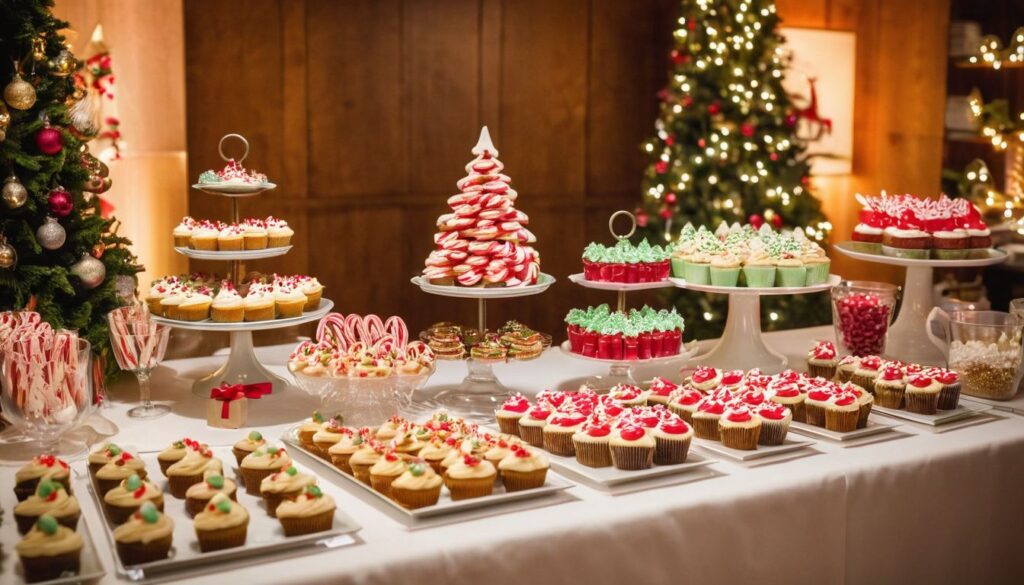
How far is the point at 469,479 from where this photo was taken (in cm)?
201

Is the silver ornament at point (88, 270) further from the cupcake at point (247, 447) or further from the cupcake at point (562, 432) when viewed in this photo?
the cupcake at point (562, 432)

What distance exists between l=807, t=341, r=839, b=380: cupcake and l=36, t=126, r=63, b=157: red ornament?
2.15 metres

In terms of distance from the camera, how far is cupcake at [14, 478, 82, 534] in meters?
1.82

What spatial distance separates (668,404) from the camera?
2.57 m

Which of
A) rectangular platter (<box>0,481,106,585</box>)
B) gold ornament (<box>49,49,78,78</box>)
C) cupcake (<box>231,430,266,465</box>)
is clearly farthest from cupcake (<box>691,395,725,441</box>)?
gold ornament (<box>49,49,78,78</box>)

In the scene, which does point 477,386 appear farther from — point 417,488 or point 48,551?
point 48,551

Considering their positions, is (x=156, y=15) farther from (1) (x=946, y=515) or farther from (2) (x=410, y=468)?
(1) (x=946, y=515)

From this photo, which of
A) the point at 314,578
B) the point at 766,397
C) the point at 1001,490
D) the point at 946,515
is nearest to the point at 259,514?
the point at 314,578

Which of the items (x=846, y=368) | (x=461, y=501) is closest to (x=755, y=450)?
(x=846, y=368)

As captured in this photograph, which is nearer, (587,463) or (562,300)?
(587,463)

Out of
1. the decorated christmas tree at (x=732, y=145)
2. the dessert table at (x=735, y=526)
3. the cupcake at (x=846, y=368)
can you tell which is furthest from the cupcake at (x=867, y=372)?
the decorated christmas tree at (x=732, y=145)

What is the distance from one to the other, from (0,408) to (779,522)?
67.6 inches

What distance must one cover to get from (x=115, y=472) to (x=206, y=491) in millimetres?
243

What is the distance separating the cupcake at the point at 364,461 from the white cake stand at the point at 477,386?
619 millimetres
